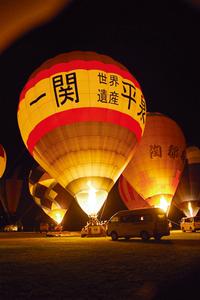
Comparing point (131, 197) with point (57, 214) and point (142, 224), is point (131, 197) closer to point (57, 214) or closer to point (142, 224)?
point (57, 214)

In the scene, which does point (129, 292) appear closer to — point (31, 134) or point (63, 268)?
point (63, 268)

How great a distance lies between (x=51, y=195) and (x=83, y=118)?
54.1 ft

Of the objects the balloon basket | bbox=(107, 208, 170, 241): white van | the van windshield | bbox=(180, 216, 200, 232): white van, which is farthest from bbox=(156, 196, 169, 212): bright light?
the van windshield

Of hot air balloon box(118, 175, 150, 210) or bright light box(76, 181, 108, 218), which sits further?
hot air balloon box(118, 175, 150, 210)

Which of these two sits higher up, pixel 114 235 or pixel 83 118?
pixel 83 118

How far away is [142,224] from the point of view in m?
19.3

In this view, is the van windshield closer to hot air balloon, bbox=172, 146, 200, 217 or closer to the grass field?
the grass field

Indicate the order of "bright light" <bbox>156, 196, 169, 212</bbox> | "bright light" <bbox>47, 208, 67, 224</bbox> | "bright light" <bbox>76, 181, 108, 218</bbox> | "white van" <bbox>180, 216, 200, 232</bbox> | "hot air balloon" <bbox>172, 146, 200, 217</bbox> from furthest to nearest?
"hot air balloon" <bbox>172, 146, 200, 217</bbox> → "bright light" <bbox>47, 208, 67, 224</bbox> → "white van" <bbox>180, 216, 200, 232</bbox> → "bright light" <bbox>156, 196, 169, 212</bbox> → "bright light" <bbox>76, 181, 108, 218</bbox>

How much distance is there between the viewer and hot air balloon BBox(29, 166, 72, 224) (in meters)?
36.1

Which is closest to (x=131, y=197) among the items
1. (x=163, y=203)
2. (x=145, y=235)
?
(x=163, y=203)

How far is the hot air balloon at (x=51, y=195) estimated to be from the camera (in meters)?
36.1

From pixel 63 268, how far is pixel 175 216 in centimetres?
4696

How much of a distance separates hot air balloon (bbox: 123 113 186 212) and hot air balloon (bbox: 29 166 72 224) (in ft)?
→ 28.6

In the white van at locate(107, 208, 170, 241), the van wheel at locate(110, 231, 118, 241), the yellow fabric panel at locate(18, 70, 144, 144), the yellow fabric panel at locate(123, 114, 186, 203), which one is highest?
the yellow fabric panel at locate(18, 70, 144, 144)
